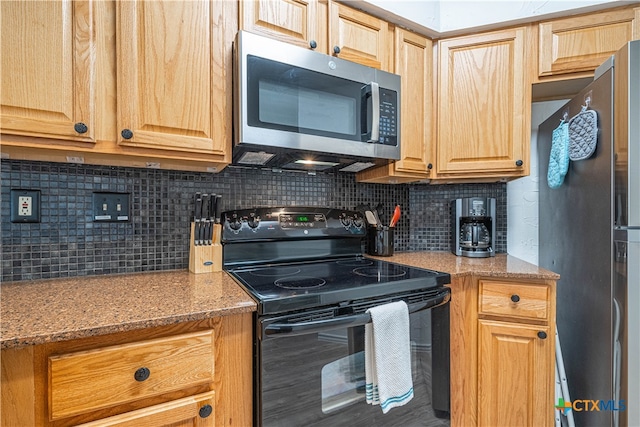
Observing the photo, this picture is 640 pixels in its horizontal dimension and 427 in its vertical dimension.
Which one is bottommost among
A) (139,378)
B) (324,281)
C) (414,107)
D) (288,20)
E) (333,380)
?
(333,380)

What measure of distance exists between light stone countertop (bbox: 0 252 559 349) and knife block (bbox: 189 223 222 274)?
0.15ft

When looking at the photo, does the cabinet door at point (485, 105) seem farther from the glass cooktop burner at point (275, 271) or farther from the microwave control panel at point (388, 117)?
the glass cooktop burner at point (275, 271)

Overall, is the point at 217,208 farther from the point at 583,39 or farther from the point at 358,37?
the point at 583,39

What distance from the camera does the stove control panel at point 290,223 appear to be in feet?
4.54

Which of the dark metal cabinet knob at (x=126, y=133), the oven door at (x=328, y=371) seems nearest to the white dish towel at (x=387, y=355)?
the oven door at (x=328, y=371)

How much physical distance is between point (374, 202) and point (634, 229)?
112 centimetres

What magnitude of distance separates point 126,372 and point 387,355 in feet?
2.51

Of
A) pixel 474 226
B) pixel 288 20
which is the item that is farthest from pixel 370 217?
pixel 288 20

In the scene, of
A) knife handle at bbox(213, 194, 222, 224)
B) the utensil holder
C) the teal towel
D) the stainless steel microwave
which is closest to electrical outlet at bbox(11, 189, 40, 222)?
knife handle at bbox(213, 194, 222, 224)

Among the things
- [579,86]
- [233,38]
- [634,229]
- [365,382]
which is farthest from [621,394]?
[233,38]

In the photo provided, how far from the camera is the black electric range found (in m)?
0.99

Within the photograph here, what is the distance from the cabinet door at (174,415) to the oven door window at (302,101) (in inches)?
35.0

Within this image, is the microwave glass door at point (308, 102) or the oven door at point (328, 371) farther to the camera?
the microwave glass door at point (308, 102)

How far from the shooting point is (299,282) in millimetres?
1127
